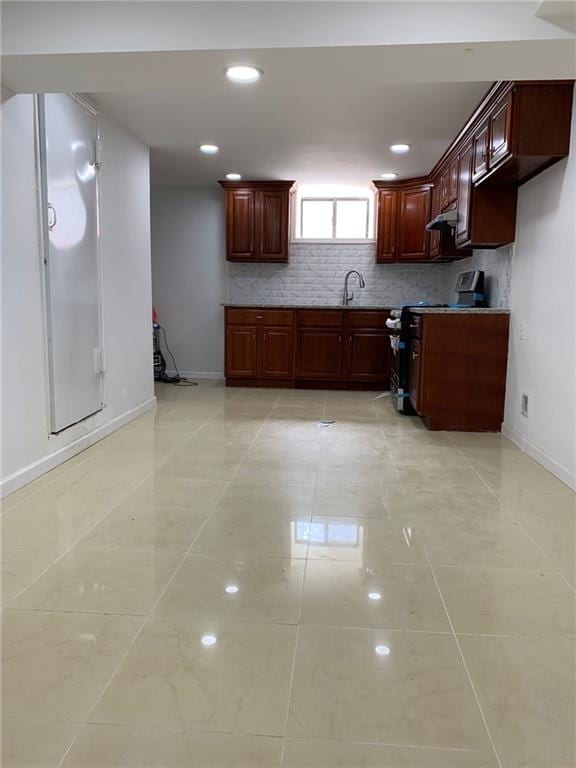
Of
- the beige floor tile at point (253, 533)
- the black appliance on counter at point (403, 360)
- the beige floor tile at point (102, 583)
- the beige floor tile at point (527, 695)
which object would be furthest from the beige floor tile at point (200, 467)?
the black appliance on counter at point (403, 360)

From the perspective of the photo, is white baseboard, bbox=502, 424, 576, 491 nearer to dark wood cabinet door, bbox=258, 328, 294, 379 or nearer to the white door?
dark wood cabinet door, bbox=258, 328, 294, 379

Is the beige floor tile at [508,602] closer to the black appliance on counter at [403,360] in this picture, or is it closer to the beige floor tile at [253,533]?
the beige floor tile at [253,533]

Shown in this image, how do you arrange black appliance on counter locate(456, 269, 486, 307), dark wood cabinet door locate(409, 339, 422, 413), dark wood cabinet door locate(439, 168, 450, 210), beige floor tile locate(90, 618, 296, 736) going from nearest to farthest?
beige floor tile locate(90, 618, 296, 736), dark wood cabinet door locate(409, 339, 422, 413), black appliance on counter locate(456, 269, 486, 307), dark wood cabinet door locate(439, 168, 450, 210)

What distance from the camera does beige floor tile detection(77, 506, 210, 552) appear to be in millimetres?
2293

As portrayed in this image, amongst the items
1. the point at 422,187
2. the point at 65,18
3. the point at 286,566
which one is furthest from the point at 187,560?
the point at 422,187

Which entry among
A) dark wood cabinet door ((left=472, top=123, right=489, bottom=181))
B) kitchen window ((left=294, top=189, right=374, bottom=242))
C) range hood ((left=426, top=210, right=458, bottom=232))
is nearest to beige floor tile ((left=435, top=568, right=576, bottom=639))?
dark wood cabinet door ((left=472, top=123, right=489, bottom=181))

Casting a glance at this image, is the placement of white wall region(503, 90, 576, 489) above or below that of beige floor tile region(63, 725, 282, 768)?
above

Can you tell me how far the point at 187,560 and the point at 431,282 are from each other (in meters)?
5.30

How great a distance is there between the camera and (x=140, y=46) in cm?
233

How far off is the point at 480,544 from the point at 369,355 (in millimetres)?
4010

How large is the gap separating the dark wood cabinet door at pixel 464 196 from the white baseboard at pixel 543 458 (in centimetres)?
149

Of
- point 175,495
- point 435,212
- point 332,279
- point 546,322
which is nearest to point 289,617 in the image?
point 175,495

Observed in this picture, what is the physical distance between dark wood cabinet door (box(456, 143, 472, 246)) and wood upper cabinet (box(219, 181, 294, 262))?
2353 millimetres

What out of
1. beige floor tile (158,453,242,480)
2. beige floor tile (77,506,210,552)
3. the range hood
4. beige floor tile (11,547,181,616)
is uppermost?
the range hood
